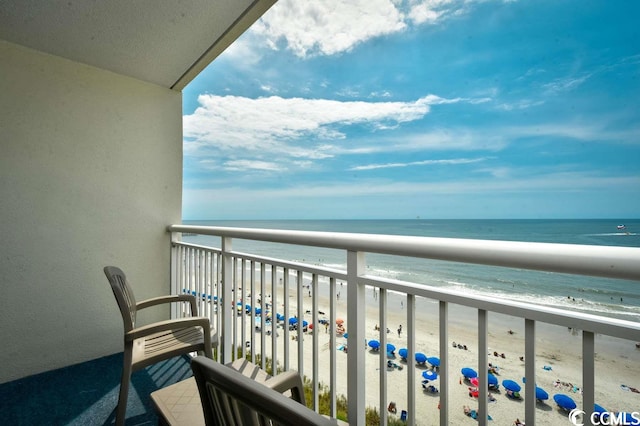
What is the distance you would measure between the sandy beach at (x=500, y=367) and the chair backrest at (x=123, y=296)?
26.7 inches

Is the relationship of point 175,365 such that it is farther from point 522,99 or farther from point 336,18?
point 522,99

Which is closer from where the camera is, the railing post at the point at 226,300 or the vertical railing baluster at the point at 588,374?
the vertical railing baluster at the point at 588,374

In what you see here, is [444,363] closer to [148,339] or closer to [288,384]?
[288,384]

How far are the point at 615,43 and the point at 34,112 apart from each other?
3688cm

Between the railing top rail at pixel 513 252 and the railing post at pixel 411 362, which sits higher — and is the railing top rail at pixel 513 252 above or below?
above

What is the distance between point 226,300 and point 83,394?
3.68 ft

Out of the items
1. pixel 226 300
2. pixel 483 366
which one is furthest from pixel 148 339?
pixel 483 366

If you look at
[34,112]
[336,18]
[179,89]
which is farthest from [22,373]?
[336,18]

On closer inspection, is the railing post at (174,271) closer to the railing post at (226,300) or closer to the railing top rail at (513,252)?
the railing post at (226,300)

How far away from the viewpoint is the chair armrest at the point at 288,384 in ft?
2.95

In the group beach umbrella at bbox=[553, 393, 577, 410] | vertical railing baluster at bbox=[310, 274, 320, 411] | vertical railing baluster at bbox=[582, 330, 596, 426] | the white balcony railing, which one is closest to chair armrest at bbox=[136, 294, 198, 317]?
the white balcony railing

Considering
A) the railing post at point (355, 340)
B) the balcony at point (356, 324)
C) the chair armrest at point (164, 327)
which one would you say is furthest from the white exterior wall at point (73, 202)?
the railing post at point (355, 340)

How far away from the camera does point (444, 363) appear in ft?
3.14

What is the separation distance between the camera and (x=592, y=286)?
1049cm
